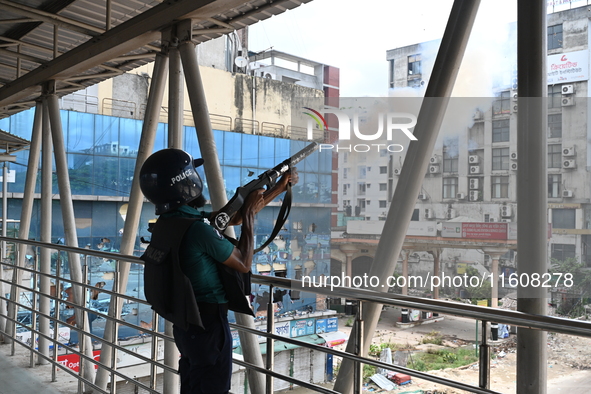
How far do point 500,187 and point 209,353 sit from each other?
4115 mm

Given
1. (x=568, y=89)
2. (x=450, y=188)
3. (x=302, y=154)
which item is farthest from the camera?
(x=450, y=188)

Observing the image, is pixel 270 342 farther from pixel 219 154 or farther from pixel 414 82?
pixel 219 154

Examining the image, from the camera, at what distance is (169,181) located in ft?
4.82

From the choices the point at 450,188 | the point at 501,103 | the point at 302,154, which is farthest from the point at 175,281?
the point at 501,103

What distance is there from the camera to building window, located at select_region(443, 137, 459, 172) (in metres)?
6.18

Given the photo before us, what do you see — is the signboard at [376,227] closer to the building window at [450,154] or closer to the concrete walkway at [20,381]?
the building window at [450,154]

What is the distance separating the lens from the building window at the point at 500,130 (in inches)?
225

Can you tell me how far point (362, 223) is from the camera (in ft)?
20.9

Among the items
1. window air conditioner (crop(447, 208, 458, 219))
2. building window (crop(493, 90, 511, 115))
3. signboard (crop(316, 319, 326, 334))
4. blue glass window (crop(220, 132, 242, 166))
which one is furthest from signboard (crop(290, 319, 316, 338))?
window air conditioner (crop(447, 208, 458, 219))

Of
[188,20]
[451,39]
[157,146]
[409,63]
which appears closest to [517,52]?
[451,39]

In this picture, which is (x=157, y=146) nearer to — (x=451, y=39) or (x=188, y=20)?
(x=188, y=20)

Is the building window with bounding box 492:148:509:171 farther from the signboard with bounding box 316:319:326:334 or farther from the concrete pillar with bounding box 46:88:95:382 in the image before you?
the signboard with bounding box 316:319:326:334

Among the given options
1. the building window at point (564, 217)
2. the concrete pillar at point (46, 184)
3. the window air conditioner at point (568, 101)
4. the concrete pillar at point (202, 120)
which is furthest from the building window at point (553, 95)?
the concrete pillar at point (46, 184)

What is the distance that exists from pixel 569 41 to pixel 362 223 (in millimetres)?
3157
